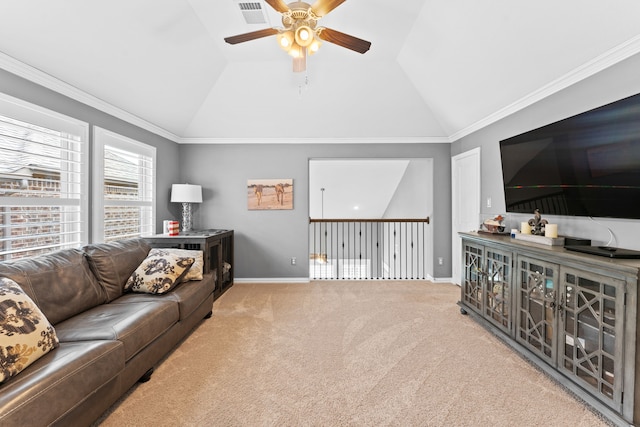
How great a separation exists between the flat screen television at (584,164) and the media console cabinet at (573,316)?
1.47 ft

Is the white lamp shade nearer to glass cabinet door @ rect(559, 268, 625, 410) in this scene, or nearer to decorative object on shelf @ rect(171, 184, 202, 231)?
decorative object on shelf @ rect(171, 184, 202, 231)

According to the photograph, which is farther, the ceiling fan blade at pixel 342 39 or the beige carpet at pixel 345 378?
the ceiling fan blade at pixel 342 39

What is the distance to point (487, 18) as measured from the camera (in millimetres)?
2564

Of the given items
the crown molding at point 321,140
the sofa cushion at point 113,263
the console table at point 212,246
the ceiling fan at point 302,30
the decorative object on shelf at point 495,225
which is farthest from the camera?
the crown molding at point 321,140

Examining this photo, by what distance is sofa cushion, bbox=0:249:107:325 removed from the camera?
2023mm

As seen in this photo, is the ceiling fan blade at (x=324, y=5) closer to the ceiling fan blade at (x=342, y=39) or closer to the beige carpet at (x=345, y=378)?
the ceiling fan blade at (x=342, y=39)

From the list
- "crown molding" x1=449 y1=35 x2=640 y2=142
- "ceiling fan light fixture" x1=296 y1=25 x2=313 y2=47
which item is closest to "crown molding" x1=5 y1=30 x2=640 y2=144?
"crown molding" x1=449 y1=35 x2=640 y2=142

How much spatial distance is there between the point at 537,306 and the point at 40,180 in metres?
4.34

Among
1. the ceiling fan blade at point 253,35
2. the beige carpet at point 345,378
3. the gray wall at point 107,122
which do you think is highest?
the ceiling fan blade at point 253,35

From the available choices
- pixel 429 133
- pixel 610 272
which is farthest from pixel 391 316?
pixel 429 133

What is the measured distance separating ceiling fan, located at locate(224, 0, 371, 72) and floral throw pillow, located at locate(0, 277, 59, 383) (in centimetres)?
227

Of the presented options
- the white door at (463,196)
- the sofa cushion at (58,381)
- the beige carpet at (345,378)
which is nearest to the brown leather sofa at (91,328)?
the sofa cushion at (58,381)

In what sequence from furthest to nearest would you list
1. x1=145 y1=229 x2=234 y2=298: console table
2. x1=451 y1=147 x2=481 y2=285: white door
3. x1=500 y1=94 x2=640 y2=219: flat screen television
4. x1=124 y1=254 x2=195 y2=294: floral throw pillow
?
1. x1=451 y1=147 x2=481 y2=285: white door
2. x1=145 y1=229 x2=234 y2=298: console table
3. x1=124 y1=254 x2=195 y2=294: floral throw pillow
4. x1=500 y1=94 x2=640 y2=219: flat screen television

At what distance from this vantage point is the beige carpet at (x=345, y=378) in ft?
6.00
